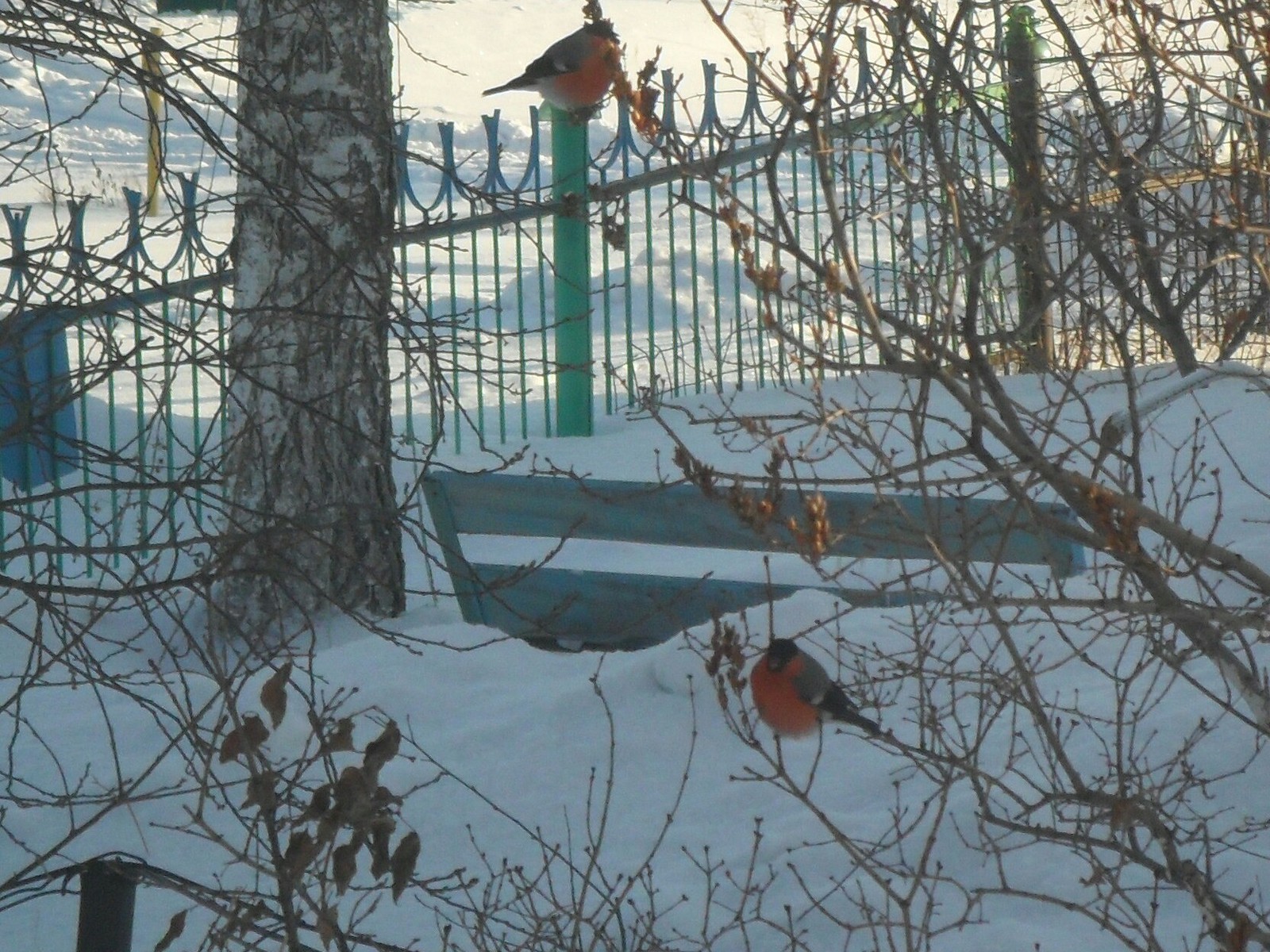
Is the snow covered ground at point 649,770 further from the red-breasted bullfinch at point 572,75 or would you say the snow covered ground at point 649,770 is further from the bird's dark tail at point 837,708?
the red-breasted bullfinch at point 572,75

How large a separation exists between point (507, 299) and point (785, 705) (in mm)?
8905

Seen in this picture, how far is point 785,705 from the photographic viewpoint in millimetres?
3426

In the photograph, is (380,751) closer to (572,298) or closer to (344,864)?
(344,864)

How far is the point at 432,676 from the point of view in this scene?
4.95 m

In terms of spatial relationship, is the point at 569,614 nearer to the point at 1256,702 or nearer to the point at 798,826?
the point at 798,826

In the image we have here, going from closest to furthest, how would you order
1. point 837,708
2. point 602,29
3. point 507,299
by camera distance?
1. point 602,29
2. point 837,708
3. point 507,299

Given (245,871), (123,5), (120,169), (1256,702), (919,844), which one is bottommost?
(245,871)

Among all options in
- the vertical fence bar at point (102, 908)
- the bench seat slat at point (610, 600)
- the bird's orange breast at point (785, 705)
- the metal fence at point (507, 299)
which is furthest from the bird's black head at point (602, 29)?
the bench seat slat at point (610, 600)

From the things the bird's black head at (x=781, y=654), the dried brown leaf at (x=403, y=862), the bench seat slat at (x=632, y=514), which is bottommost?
the bird's black head at (x=781, y=654)

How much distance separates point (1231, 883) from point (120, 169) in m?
15.8

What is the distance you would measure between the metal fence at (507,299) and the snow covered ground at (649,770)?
0.43 m

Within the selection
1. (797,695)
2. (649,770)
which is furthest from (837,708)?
(649,770)

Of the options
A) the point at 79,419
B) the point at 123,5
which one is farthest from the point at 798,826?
the point at 79,419

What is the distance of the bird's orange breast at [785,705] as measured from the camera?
3.40 metres
